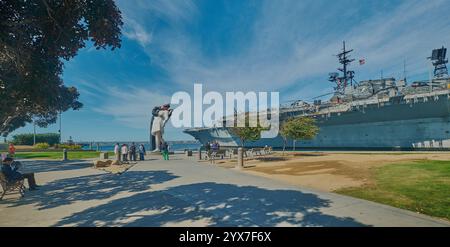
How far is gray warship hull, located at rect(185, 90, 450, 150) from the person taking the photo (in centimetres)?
2958

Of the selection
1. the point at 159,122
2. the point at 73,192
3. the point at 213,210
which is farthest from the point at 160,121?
the point at 213,210

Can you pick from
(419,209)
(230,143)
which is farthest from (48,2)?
(230,143)

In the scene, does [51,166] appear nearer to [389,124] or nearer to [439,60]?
[389,124]

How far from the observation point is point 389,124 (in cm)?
3466

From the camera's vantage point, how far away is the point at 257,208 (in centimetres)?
611

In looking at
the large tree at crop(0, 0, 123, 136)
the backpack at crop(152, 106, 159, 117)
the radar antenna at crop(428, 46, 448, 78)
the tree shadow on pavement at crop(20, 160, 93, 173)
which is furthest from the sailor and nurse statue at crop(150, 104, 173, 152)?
the radar antenna at crop(428, 46, 448, 78)

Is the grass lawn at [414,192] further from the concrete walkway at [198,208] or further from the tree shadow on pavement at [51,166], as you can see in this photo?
the tree shadow on pavement at [51,166]

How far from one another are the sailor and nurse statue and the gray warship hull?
2503cm

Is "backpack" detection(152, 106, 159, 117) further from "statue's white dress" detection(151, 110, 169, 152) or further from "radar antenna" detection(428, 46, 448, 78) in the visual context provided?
"radar antenna" detection(428, 46, 448, 78)

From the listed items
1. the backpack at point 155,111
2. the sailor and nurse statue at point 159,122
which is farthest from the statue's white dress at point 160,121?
the backpack at point 155,111

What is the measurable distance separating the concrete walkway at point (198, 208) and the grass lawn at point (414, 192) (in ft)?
1.90

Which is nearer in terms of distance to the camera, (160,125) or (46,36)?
(46,36)

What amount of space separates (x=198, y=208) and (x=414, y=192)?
21.5ft
